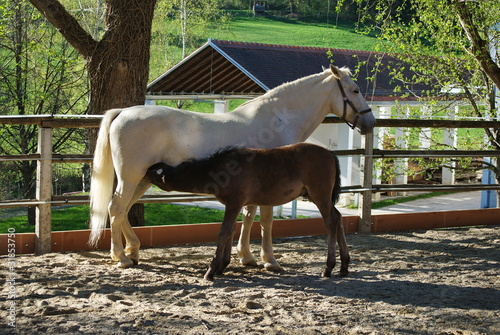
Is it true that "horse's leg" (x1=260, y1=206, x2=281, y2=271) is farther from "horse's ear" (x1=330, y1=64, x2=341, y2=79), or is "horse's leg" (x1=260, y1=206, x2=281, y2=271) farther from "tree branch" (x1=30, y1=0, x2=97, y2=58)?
"tree branch" (x1=30, y1=0, x2=97, y2=58)

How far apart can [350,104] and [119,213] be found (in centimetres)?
248

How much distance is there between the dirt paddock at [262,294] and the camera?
11.3 feet

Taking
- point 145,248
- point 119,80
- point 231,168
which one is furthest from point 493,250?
point 119,80

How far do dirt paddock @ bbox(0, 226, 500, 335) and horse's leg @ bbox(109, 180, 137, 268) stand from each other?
0.38ft

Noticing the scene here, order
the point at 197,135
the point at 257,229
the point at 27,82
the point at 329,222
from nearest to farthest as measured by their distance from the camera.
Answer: the point at 329,222
the point at 197,135
the point at 257,229
the point at 27,82

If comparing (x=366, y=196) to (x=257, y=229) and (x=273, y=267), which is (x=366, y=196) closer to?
(x=257, y=229)

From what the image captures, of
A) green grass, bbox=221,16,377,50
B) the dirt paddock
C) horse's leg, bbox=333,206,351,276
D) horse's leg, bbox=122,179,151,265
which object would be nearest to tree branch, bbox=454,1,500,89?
the dirt paddock

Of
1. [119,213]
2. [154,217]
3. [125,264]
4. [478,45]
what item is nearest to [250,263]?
[125,264]

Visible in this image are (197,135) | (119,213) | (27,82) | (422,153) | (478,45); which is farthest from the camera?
(27,82)

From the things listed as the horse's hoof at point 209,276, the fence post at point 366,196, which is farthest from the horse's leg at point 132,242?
the fence post at point 366,196

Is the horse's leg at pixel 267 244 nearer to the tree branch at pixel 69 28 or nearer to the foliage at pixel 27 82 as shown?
the tree branch at pixel 69 28

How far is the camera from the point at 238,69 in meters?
13.7

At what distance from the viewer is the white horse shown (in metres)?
4.89

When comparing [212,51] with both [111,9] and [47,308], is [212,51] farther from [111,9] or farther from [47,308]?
[47,308]
